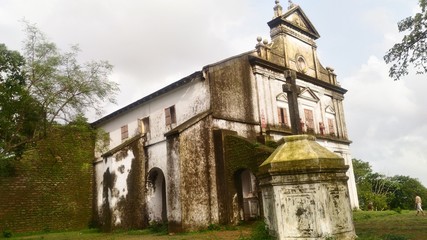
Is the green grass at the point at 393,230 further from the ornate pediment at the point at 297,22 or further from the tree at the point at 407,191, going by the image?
the tree at the point at 407,191

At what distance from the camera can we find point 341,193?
6008 millimetres

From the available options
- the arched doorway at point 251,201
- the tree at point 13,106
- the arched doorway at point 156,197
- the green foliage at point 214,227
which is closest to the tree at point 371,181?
the arched doorway at point 251,201

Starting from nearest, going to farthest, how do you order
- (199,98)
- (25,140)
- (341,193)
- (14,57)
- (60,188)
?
1. (341,193)
2. (14,57)
3. (25,140)
4. (199,98)
5. (60,188)

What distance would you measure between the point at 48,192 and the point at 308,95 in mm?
14144

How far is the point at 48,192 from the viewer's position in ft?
58.8

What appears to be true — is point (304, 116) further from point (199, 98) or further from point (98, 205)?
point (98, 205)

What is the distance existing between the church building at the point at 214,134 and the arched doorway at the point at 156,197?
45mm

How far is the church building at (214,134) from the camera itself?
13.4 m

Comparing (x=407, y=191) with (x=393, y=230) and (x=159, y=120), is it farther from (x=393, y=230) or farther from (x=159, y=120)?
(x=393, y=230)

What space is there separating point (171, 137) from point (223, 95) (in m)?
3.07

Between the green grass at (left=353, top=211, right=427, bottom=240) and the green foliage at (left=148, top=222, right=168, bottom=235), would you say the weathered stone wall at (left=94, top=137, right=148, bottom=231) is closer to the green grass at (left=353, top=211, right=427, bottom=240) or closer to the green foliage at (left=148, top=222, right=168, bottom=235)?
the green foliage at (left=148, top=222, right=168, bottom=235)

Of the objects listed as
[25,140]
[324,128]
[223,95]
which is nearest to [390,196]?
[324,128]

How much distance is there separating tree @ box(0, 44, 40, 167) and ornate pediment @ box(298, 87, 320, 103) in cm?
1293

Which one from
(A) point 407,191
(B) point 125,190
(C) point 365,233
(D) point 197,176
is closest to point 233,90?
(D) point 197,176
